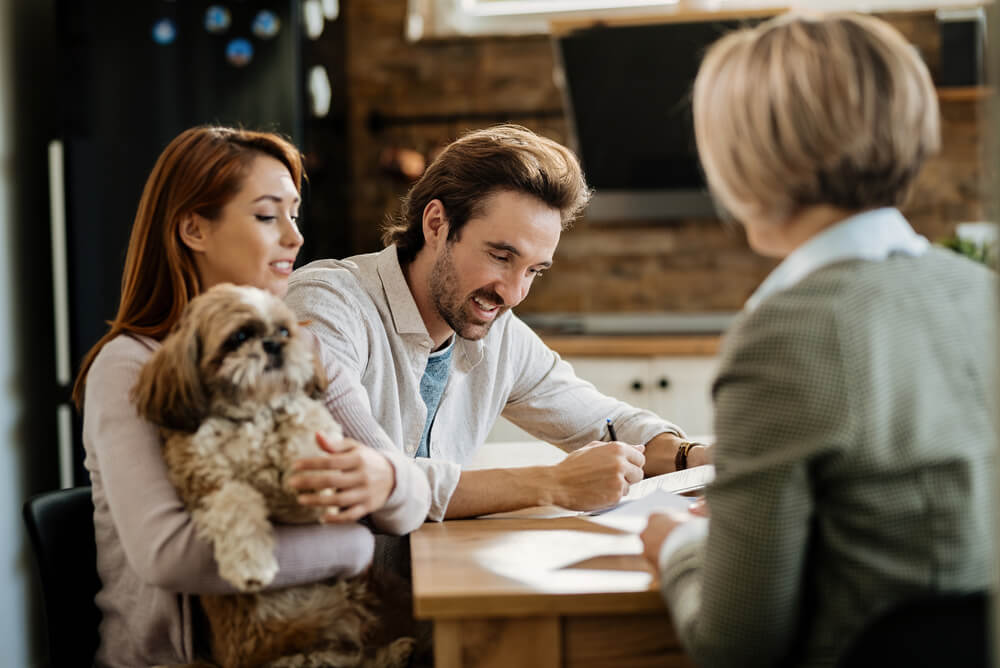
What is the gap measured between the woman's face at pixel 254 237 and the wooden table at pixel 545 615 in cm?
52

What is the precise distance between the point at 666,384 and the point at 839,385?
2.63m

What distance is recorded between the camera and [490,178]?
69.9 inches

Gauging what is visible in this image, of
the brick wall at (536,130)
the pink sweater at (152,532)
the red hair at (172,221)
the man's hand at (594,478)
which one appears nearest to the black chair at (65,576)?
the pink sweater at (152,532)

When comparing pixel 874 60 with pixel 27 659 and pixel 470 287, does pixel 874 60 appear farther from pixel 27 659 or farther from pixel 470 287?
pixel 27 659

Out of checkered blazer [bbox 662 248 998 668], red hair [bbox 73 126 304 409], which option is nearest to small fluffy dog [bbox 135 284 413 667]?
red hair [bbox 73 126 304 409]

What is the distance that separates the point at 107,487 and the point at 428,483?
0.42 meters

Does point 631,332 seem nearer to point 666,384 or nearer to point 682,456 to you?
point 666,384

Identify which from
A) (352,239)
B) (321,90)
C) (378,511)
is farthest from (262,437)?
(352,239)

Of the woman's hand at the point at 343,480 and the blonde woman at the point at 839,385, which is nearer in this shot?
the blonde woman at the point at 839,385

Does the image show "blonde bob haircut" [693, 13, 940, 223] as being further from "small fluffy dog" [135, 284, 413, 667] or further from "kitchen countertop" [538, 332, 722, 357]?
"kitchen countertop" [538, 332, 722, 357]

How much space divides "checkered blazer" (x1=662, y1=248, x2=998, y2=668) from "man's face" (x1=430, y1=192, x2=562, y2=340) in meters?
0.89

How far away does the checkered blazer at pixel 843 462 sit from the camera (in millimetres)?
827

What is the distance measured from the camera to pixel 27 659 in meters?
2.84

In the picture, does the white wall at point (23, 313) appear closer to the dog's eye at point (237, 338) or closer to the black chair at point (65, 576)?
the black chair at point (65, 576)
